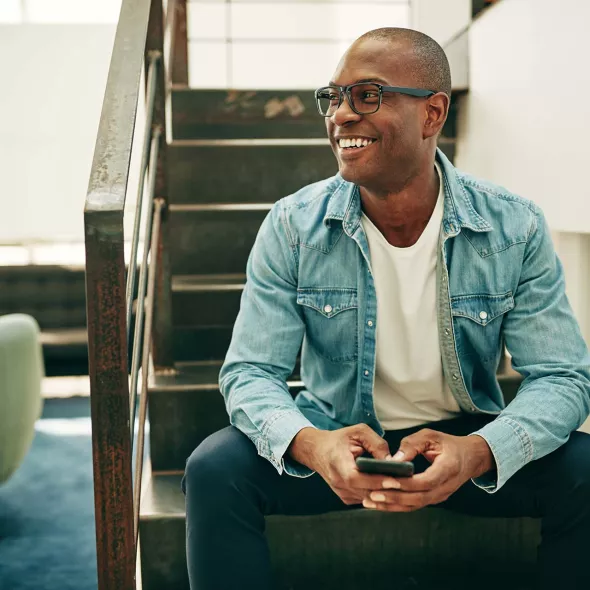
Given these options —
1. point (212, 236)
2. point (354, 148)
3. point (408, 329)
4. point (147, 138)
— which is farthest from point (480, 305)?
point (212, 236)

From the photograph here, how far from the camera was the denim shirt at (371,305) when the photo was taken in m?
1.33

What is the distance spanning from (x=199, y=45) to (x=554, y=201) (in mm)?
3444

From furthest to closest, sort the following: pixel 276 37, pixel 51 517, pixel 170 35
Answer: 1. pixel 276 37
2. pixel 170 35
3. pixel 51 517

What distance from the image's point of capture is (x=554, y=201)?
1834 mm

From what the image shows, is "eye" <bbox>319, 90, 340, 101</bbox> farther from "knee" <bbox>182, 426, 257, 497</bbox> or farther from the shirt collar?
"knee" <bbox>182, 426, 257, 497</bbox>

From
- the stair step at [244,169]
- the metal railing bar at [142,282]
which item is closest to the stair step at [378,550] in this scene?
the metal railing bar at [142,282]

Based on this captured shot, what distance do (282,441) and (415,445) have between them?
0.70ft

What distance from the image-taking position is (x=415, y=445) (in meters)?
1.17

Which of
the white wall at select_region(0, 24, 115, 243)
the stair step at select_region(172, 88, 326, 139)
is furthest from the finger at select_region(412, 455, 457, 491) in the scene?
the white wall at select_region(0, 24, 115, 243)

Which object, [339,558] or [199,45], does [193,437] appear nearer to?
[339,558]

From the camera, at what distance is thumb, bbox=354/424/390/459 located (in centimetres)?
116

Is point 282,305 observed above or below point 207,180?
below

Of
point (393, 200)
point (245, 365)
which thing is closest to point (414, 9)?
point (393, 200)

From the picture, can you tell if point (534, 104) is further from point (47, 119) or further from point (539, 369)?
point (47, 119)
